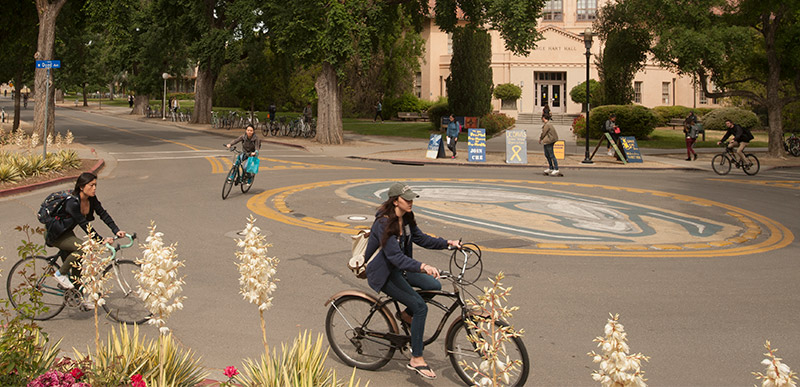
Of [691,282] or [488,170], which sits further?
[488,170]

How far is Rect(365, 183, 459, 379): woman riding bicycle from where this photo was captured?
6.25 metres

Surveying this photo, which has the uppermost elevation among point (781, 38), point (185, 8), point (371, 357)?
point (185, 8)

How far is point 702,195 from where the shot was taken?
61.8 ft

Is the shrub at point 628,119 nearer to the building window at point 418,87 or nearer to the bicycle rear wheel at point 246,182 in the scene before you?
the bicycle rear wheel at point 246,182

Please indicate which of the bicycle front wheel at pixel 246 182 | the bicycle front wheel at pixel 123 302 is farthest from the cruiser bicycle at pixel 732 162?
the bicycle front wheel at pixel 123 302

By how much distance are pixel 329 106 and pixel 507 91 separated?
2819 centimetres

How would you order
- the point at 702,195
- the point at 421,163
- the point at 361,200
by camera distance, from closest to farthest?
the point at 361,200 → the point at 702,195 → the point at 421,163

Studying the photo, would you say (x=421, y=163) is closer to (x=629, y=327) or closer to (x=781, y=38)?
(x=781, y=38)

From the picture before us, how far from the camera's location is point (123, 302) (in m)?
8.21

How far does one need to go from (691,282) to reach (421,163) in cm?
1802

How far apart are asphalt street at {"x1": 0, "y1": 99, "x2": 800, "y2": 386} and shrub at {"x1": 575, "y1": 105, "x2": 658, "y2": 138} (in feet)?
55.8

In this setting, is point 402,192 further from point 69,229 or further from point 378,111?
point 378,111

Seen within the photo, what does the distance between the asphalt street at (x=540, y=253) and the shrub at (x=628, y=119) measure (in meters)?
17.0

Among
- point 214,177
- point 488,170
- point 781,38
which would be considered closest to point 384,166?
point 488,170
